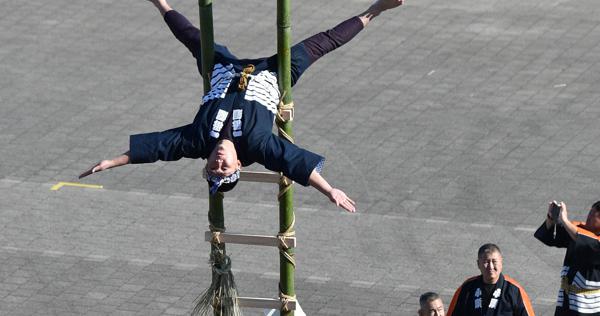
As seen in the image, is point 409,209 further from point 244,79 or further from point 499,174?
point 244,79

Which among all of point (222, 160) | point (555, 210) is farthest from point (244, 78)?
point (555, 210)

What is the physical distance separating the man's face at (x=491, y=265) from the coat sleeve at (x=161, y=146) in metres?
2.95

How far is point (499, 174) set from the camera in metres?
18.5

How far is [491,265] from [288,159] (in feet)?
8.34

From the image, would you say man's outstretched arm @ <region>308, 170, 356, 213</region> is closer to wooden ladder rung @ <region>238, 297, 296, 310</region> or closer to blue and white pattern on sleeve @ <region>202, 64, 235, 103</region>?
blue and white pattern on sleeve @ <region>202, 64, 235, 103</region>

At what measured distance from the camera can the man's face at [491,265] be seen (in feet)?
40.5

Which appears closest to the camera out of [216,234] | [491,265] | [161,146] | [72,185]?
[161,146]

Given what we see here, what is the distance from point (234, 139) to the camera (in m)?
11.1

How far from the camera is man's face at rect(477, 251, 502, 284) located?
12.3 meters

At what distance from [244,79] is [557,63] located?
11.0m

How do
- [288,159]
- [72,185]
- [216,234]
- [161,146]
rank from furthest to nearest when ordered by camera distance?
[72,185] < [216,234] < [161,146] < [288,159]

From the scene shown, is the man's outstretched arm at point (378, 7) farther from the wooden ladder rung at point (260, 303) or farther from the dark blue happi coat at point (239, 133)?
the wooden ladder rung at point (260, 303)

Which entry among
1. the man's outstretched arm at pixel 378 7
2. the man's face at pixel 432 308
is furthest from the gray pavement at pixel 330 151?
the man's outstretched arm at pixel 378 7

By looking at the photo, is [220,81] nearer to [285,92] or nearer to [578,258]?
[285,92]
